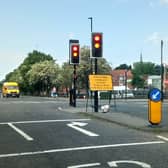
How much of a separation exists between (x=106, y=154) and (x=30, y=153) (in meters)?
1.71

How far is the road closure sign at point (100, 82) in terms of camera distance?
2528 cm

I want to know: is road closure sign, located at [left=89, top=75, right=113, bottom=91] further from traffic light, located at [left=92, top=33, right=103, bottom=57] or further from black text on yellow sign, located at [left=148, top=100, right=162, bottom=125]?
black text on yellow sign, located at [left=148, top=100, right=162, bottom=125]

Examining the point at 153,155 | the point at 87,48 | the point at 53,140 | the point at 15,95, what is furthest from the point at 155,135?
the point at 87,48

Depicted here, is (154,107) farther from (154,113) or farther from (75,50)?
(75,50)

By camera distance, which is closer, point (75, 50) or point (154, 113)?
point (154, 113)

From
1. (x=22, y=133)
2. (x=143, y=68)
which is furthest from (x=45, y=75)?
(x=22, y=133)

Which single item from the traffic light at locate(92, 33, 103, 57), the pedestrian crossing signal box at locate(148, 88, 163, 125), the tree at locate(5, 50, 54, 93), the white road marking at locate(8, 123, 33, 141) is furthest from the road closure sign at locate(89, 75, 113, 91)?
the tree at locate(5, 50, 54, 93)

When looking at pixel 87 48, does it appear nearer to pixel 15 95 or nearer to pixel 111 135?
pixel 15 95

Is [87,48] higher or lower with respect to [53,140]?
higher

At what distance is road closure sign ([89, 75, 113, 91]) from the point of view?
25.3 metres

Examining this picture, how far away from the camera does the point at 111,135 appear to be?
1513 cm

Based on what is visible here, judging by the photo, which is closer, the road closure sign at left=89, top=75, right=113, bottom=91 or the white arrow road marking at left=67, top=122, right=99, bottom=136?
the white arrow road marking at left=67, top=122, right=99, bottom=136

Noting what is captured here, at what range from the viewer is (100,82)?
1006 inches

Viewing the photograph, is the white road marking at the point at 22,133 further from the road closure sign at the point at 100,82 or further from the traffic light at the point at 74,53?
the traffic light at the point at 74,53
